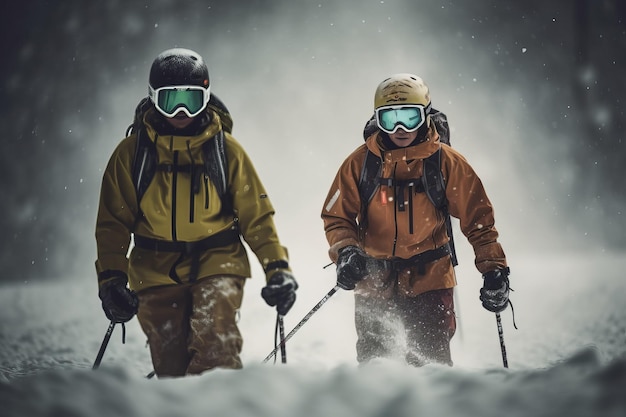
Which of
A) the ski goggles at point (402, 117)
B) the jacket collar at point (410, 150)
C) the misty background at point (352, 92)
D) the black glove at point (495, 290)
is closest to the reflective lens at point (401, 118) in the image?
the ski goggles at point (402, 117)

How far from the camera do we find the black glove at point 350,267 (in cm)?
501

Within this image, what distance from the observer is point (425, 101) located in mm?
5258

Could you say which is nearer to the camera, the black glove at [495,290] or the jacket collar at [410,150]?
the black glove at [495,290]

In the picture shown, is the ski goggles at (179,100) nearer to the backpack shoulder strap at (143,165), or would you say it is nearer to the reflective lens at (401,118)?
the backpack shoulder strap at (143,165)

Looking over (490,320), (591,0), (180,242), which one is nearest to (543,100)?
(591,0)

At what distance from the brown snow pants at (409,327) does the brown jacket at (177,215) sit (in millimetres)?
1135

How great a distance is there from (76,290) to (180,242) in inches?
440

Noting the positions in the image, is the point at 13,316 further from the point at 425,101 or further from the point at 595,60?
the point at 595,60

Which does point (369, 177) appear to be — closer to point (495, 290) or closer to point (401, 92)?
point (401, 92)

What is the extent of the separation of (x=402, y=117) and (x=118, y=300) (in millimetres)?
2132

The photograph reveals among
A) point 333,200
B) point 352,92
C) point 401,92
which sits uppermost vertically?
point 352,92

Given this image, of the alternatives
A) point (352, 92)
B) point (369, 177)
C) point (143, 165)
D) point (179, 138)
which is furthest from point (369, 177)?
point (352, 92)

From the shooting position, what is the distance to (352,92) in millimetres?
23000

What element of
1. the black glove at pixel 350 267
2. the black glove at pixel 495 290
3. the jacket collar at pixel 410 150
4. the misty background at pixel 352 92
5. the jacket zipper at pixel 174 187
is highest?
the misty background at pixel 352 92
